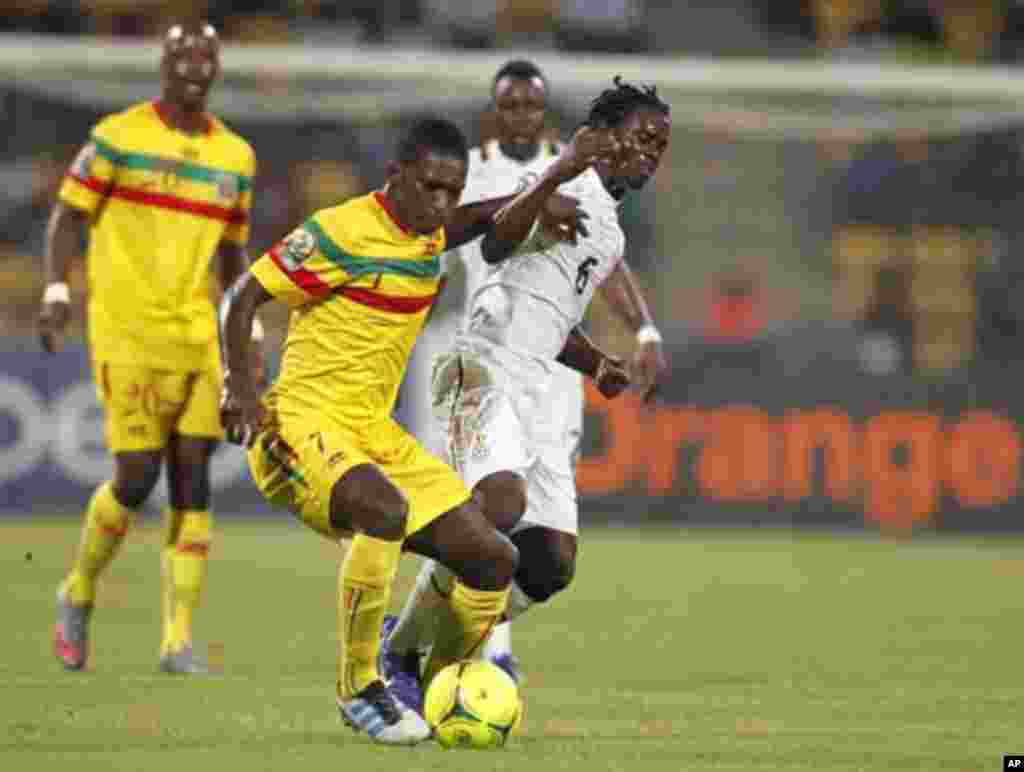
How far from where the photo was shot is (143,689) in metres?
8.84

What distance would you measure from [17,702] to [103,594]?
4.44m

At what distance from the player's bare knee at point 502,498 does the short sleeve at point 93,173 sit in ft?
8.85

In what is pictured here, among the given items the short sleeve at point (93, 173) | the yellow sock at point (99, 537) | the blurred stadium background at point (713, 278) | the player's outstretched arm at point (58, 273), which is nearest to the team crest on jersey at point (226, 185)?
the short sleeve at point (93, 173)

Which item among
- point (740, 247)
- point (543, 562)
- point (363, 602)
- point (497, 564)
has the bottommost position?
point (740, 247)

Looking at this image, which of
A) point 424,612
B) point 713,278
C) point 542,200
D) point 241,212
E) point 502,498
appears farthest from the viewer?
point 713,278

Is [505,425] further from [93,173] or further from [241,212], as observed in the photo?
[93,173]

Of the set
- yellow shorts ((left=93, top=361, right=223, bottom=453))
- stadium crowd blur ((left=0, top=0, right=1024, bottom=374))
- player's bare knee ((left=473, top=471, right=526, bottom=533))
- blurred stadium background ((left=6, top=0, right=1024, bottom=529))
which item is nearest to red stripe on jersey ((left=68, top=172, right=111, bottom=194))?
yellow shorts ((left=93, top=361, right=223, bottom=453))

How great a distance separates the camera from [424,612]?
822 cm

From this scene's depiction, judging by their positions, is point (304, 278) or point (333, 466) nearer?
point (333, 466)

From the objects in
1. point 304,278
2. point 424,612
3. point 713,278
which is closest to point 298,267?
point 304,278

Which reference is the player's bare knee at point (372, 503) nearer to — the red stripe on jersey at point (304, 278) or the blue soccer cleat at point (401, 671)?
the red stripe on jersey at point (304, 278)

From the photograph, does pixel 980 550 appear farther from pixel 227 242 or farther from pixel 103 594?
pixel 227 242

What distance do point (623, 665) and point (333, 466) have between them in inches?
117

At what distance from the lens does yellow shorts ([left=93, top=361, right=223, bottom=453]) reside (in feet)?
32.7
